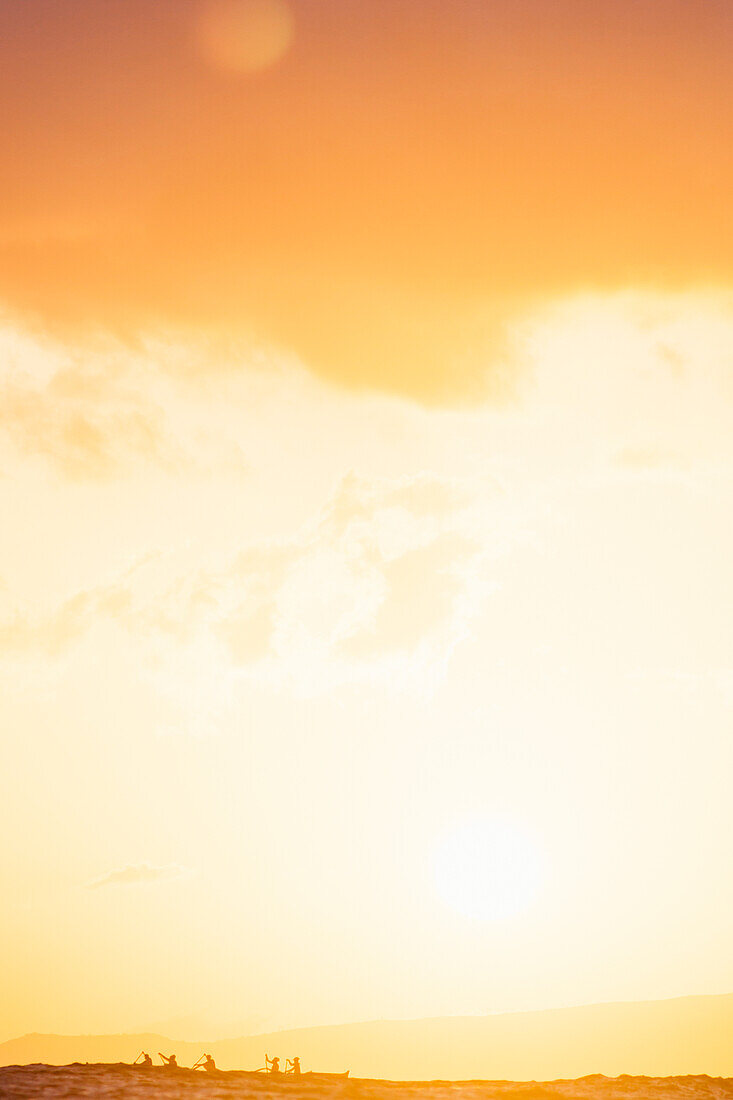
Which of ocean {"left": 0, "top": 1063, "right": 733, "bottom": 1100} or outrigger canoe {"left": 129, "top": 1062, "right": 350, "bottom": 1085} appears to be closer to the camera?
ocean {"left": 0, "top": 1063, "right": 733, "bottom": 1100}

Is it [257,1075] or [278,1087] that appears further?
[257,1075]

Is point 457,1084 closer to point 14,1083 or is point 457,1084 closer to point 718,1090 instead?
point 718,1090

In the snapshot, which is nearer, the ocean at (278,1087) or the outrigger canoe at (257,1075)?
the ocean at (278,1087)

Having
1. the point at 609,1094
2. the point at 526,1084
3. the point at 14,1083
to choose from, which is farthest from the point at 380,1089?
the point at 14,1083

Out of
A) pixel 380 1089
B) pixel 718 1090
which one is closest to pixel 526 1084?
pixel 380 1089

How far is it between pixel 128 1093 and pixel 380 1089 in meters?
9.02

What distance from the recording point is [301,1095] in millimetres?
33844

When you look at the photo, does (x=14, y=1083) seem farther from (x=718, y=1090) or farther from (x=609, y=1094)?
(x=718, y=1090)

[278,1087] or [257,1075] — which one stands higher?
[257,1075]

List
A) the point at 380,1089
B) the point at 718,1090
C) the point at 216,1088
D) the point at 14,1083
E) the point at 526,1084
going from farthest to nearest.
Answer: the point at 718,1090, the point at 526,1084, the point at 380,1089, the point at 216,1088, the point at 14,1083

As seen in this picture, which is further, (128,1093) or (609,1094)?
(609,1094)

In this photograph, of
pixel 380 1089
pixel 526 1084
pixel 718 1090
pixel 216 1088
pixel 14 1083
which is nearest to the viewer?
pixel 14 1083

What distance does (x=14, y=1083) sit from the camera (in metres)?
31.5

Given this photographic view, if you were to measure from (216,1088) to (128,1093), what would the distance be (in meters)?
3.09
